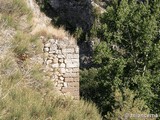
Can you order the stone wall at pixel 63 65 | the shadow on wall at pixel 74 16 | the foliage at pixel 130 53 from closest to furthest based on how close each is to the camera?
the stone wall at pixel 63 65 → the foliage at pixel 130 53 → the shadow on wall at pixel 74 16

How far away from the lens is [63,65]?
11.7m

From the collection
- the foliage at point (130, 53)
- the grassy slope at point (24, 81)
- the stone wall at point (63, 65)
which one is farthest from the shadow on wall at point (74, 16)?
the stone wall at point (63, 65)

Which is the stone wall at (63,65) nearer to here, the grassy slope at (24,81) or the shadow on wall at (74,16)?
the grassy slope at (24,81)

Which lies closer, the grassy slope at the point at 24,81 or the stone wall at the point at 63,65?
the grassy slope at the point at 24,81

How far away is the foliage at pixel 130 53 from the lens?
55.5 feet

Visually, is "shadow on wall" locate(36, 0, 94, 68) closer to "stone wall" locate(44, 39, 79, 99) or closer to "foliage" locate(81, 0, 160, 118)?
"foliage" locate(81, 0, 160, 118)

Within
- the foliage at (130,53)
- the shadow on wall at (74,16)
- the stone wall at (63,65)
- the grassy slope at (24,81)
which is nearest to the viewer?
the grassy slope at (24,81)

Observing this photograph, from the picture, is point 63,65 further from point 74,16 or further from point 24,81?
point 74,16

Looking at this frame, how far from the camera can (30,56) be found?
11.2 metres

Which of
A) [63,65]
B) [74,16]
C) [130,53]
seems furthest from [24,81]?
[74,16]

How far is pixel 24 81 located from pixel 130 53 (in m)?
9.33

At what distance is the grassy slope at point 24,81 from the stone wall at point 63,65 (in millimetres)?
374

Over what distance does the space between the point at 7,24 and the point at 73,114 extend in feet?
12.8

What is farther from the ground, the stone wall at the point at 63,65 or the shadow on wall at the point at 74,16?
the shadow on wall at the point at 74,16
